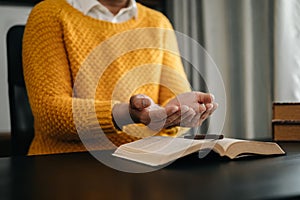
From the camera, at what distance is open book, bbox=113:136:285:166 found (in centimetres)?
81

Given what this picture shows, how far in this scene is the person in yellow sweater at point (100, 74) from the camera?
1128mm

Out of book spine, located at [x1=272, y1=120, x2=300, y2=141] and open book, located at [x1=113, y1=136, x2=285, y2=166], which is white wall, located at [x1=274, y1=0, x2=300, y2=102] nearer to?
book spine, located at [x1=272, y1=120, x2=300, y2=141]

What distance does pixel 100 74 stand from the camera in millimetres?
1398

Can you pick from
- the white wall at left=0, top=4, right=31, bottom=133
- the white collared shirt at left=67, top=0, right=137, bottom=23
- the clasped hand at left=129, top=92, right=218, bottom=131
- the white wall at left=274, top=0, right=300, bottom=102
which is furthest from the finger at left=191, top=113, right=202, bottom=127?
the white wall at left=0, top=4, right=31, bottom=133

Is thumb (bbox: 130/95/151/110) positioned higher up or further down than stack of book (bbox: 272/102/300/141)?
higher up

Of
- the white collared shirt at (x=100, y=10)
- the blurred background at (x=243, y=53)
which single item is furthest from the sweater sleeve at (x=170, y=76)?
the blurred background at (x=243, y=53)

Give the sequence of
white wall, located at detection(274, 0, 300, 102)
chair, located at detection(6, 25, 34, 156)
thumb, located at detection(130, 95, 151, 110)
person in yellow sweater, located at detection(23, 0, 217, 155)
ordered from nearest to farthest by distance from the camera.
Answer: thumb, located at detection(130, 95, 151, 110), person in yellow sweater, located at detection(23, 0, 217, 155), chair, located at detection(6, 25, 34, 156), white wall, located at detection(274, 0, 300, 102)

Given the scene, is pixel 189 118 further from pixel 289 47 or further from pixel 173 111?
pixel 289 47

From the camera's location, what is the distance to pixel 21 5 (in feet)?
6.93

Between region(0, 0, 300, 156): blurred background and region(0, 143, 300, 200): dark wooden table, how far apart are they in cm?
79

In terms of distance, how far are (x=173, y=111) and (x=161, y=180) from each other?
1.10 feet

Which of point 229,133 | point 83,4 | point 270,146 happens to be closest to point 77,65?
point 83,4

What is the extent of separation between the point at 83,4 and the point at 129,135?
40 cm

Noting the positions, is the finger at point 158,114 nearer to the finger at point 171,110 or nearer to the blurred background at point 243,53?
the finger at point 171,110
